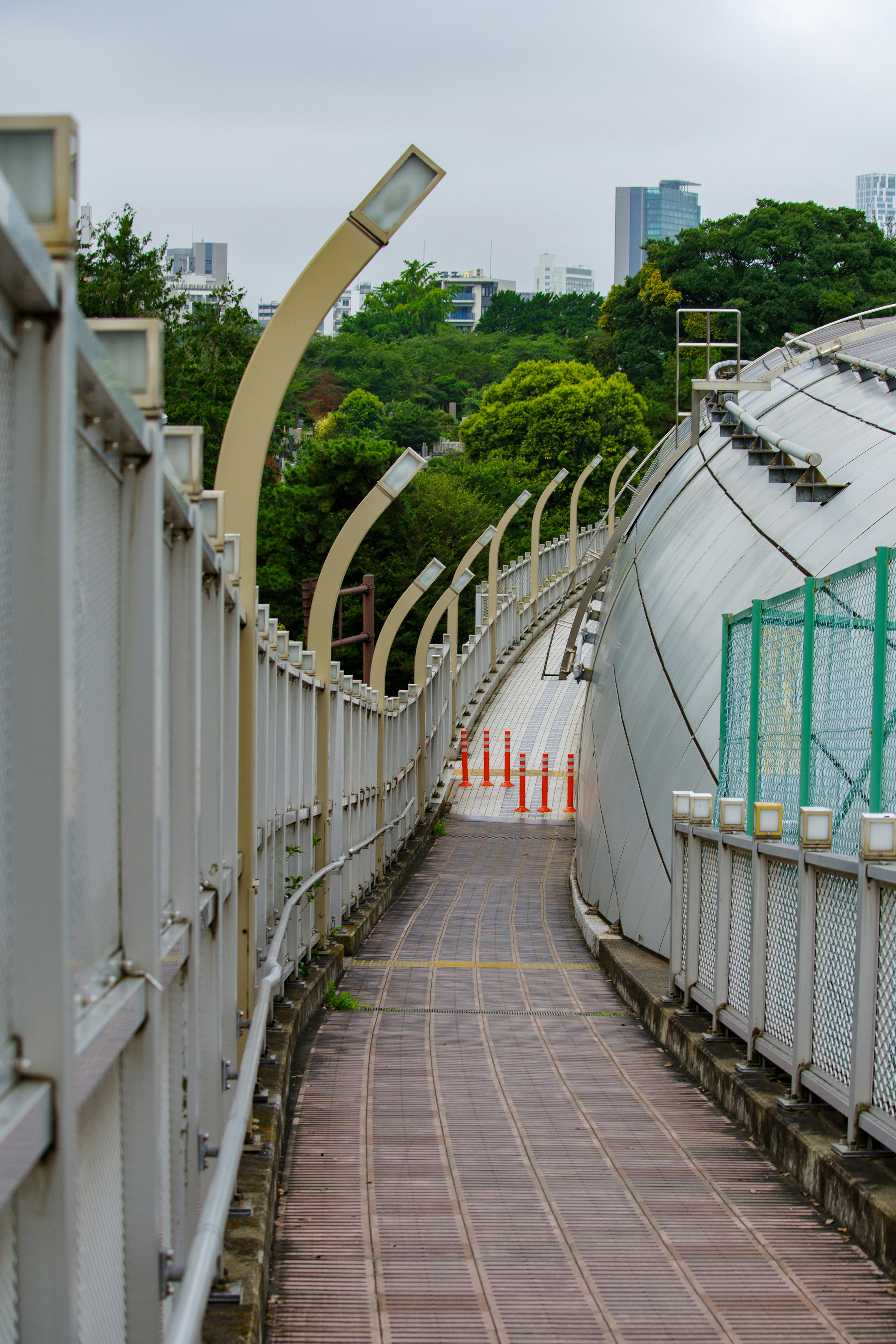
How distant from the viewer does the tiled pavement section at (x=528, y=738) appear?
2858cm

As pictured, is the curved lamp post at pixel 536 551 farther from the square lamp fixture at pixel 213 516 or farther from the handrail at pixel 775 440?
the square lamp fixture at pixel 213 516

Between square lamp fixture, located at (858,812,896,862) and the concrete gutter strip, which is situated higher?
square lamp fixture, located at (858,812,896,862)

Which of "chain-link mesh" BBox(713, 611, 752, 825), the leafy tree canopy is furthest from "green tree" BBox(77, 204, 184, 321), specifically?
the leafy tree canopy

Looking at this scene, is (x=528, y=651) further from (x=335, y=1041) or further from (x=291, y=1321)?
(x=291, y=1321)

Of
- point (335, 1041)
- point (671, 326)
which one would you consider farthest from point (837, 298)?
point (335, 1041)

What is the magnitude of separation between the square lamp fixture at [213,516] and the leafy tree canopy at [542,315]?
109 m

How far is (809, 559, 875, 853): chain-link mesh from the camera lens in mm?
6020

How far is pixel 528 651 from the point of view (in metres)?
44.0

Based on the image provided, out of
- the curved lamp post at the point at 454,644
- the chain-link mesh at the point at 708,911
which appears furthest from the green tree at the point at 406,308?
the chain-link mesh at the point at 708,911

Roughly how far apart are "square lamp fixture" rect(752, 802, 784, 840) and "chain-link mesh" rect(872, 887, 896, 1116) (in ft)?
5.81

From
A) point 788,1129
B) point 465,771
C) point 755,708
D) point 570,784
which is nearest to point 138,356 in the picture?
point 788,1129

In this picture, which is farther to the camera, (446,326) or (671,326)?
(446,326)

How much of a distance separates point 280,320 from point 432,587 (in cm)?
4097

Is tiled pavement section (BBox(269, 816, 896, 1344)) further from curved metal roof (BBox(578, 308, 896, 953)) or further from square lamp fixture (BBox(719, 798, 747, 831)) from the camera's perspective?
curved metal roof (BBox(578, 308, 896, 953))
